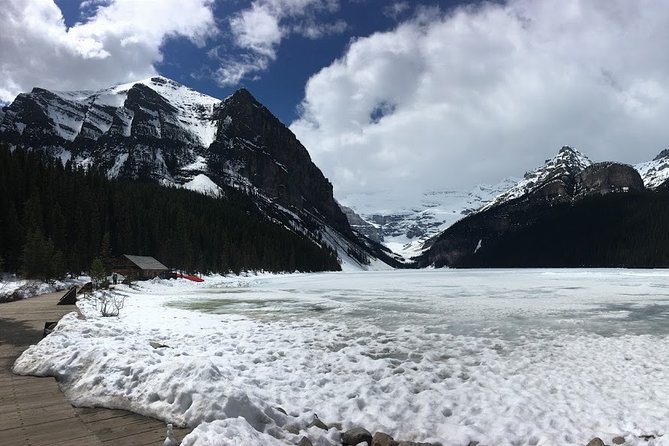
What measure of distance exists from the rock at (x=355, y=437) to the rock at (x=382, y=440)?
140mm

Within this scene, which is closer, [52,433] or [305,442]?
[52,433]

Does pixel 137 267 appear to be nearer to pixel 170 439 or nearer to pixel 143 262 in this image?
pixel 143 262

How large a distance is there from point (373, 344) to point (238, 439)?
10366 mm

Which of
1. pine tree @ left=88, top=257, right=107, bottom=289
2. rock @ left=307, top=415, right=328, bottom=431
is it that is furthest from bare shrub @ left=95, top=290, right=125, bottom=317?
rock @ left=307, top=415, right=328, bottom=431

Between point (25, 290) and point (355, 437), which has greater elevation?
point (25, 290)

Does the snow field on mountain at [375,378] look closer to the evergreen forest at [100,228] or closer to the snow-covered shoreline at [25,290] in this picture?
the snow-covered shoreline at [25,290]

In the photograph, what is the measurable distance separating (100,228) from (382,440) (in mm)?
102911

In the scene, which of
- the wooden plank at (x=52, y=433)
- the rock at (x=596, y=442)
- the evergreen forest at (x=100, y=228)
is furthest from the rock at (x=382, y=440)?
the evergreen forest at (x=100, y=228)

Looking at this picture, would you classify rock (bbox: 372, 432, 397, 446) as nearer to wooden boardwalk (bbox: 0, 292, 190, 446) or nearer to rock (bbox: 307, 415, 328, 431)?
rock (bbox: 307, 415, 328, 431)

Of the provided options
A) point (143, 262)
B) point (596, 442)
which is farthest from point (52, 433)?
point (143, 262)

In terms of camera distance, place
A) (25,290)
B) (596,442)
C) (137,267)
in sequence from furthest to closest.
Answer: (137,267), (25,290), (596,442)

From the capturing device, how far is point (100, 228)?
96.1 meters

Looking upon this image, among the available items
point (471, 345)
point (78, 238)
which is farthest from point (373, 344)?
point (78, 238)

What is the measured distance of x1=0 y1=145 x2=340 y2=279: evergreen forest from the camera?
62.0 meters
